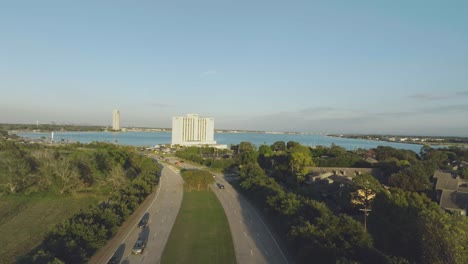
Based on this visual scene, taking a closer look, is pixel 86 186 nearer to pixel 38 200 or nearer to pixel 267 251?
pixel 38 200

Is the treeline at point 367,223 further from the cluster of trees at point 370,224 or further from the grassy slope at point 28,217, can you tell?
the grassy slope at point 28,217

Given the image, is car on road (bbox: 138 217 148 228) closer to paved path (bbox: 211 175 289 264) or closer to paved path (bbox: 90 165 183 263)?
paved path (bbox: 90 165 183 263)

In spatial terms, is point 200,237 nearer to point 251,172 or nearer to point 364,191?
point 364,191

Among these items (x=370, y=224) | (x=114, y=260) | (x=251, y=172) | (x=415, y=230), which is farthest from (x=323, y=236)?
(x=251, y=172)

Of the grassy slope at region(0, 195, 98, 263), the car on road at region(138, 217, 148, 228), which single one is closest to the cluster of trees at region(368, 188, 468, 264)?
the car on road at region(138, 217, 148, 228)

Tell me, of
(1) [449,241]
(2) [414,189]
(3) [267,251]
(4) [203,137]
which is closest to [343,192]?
(2) [414,189]
